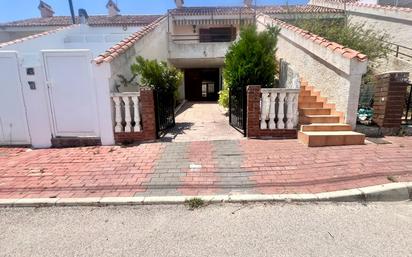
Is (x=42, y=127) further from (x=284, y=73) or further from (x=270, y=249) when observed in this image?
(x=284, y=73)

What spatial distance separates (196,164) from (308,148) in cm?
242

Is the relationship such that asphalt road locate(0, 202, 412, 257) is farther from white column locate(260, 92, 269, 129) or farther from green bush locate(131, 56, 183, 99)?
green bush locate(131, 56, 183, 99)

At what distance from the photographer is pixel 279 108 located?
607 centimetres

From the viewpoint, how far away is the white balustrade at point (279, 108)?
6023mm

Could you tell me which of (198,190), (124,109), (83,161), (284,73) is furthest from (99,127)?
(284,73)

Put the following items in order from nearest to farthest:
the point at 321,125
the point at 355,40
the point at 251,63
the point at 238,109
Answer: the point at 321,125 < the point at 251,63 < the point at 238,109 < the point at 355,40

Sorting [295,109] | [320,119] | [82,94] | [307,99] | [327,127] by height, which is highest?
[82,94]

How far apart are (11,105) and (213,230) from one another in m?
5.78

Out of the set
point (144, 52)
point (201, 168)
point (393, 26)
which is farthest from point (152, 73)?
point (393, 26)

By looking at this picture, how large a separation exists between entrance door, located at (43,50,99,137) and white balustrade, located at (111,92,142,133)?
0.47 metres

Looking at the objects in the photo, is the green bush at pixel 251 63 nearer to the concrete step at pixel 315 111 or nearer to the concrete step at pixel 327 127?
the concrete step at pixel 315 111

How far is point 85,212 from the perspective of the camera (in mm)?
3414

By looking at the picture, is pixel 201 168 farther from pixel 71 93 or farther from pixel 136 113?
pixel 71 93

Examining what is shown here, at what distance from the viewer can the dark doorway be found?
2039 cm
